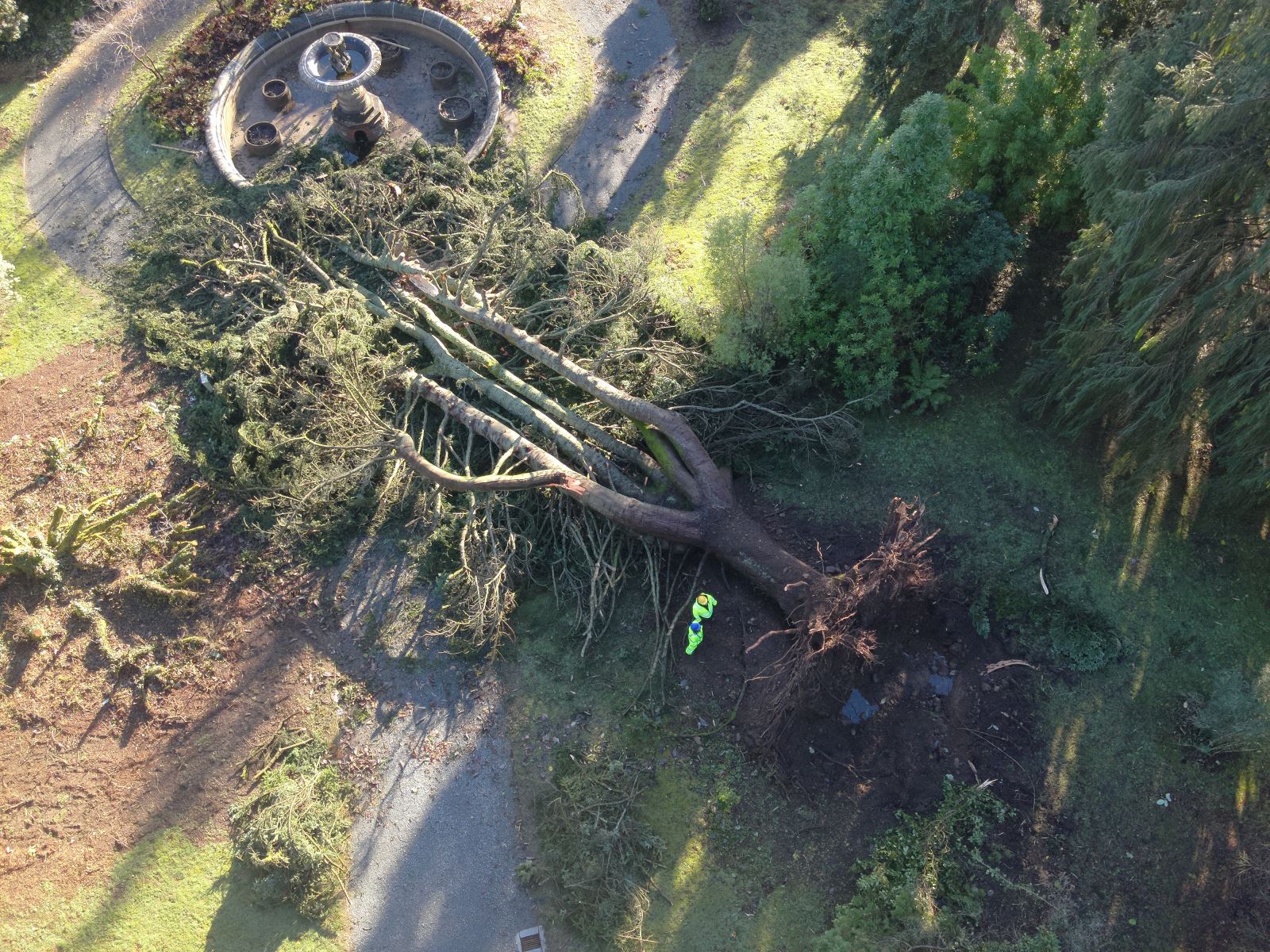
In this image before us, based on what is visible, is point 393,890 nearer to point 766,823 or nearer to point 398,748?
point 398,748

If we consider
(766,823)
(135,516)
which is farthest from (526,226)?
(766,823)

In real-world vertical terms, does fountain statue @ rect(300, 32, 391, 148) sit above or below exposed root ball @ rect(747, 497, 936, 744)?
above

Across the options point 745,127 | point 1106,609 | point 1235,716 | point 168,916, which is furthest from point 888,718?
point 745,127

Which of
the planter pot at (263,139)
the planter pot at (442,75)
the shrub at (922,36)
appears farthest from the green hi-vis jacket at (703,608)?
the planter pot at (263,139)

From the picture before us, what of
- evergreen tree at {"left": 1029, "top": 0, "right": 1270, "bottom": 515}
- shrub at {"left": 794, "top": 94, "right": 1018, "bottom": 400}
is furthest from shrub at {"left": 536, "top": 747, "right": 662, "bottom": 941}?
→ evergreen tree at {"left": 1029, "top": 0, "right": 1270, "bottom": 515}

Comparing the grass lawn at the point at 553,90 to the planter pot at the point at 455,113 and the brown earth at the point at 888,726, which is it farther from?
the brown earth at the point at 888,726

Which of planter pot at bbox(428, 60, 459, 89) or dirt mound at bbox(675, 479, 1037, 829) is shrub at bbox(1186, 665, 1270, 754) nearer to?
dirt mound at bbox(675, 479, 1037, 829)
